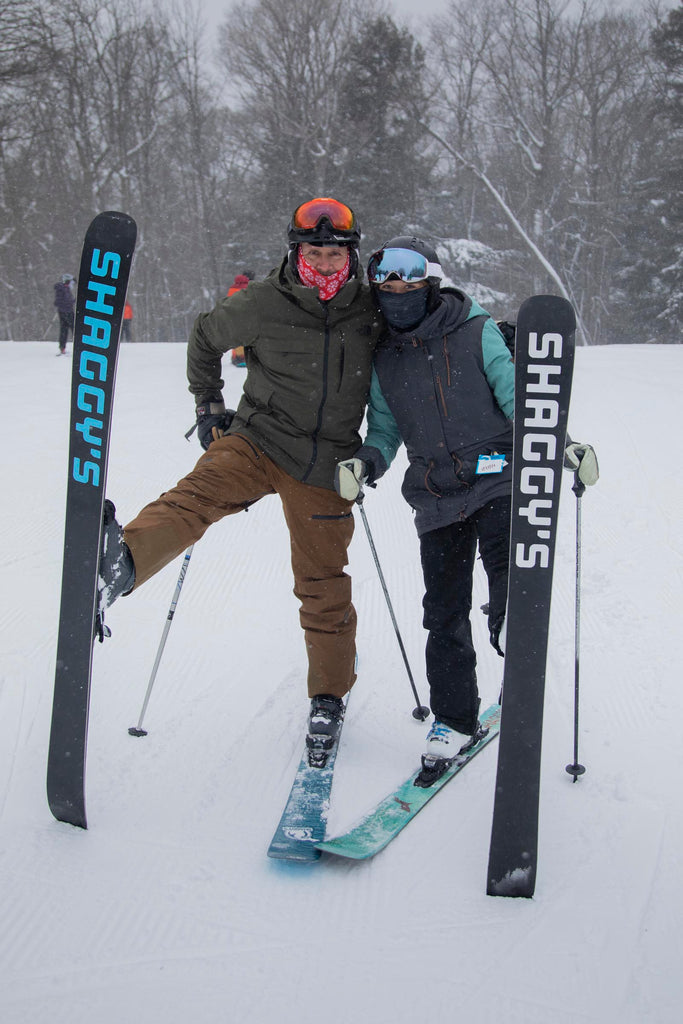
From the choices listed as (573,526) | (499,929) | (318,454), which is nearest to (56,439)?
(573,526)

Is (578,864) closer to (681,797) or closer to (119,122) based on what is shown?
(681,797)

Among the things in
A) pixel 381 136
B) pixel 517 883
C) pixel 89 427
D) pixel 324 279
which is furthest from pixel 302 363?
pixel 381 136

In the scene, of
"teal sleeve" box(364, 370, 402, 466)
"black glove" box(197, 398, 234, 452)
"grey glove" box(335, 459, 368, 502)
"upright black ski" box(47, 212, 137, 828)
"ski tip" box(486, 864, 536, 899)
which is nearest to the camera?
"ski tip" box(486, 864, 536, 899)

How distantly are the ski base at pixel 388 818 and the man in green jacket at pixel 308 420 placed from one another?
353 millimetres

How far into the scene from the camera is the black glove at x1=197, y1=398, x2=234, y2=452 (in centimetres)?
309

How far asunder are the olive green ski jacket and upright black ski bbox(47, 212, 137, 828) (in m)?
0.63

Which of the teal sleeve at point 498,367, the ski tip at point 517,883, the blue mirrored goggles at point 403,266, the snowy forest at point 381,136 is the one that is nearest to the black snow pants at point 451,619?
the teal sleeve at point 498,367

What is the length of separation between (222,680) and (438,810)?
1.37 m

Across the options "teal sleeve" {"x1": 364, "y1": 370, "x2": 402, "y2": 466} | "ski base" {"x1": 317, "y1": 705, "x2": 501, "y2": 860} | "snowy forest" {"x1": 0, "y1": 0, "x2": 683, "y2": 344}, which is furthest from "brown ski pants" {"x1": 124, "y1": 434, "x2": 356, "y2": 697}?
"snowy forest" {"x1": 0, "y1": 0, "x2": 683, "y2": 344}

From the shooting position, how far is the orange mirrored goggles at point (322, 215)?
2.67m

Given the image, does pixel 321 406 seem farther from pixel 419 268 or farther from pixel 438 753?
pixel 438 753

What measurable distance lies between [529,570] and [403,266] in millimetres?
1086

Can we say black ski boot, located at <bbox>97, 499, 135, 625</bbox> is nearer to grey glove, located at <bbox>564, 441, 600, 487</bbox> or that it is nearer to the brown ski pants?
the brown ski pants

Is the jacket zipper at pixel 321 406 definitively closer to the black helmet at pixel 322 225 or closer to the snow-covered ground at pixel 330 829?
the black helmet at pixel 322 225
